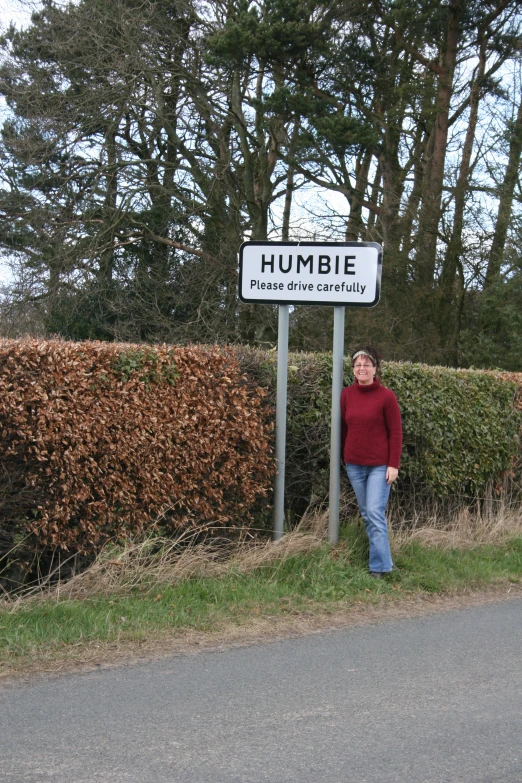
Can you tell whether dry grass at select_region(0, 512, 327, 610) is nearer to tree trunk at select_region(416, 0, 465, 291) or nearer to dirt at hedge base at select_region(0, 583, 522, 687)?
dirt at hedge base at select_region(0, 583, 522, 687)

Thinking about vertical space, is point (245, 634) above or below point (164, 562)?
below

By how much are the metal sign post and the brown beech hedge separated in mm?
248

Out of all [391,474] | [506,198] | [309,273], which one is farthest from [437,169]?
[391,474]

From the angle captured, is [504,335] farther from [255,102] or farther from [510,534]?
[510,534]

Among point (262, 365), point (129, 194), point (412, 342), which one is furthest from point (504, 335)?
point (262, 365)

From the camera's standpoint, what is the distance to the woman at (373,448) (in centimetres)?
688

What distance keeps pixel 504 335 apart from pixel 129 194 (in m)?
9.28

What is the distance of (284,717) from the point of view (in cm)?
421

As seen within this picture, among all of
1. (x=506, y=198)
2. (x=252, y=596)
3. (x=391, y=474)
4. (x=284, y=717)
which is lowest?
(x=284, y=717)

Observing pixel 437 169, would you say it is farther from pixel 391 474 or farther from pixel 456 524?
pixel 391 474

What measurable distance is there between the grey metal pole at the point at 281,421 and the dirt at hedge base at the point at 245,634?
1.22 m

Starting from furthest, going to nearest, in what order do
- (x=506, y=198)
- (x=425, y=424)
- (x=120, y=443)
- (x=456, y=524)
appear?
(x=506, y=198) → (x=456, y=524) → (x=425, y=424) → (x=120, y=443)

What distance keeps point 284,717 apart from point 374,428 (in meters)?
3.19

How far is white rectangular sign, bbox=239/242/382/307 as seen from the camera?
7.16 metres
